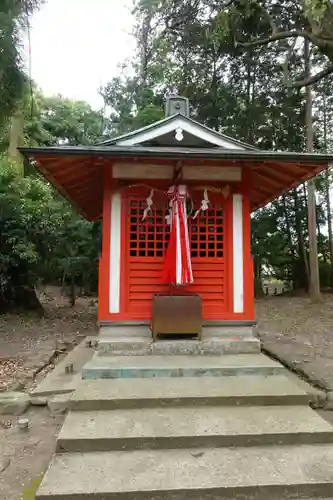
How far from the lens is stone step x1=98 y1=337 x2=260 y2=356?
551 centimetres

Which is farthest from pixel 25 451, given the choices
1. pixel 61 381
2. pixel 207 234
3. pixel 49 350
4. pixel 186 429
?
pixel 49 350

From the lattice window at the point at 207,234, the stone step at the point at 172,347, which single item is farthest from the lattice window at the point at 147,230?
the stone step at the point at 172,347

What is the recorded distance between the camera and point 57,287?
2156 cm

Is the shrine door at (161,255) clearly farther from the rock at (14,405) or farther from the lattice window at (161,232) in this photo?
the rock at (14,405)

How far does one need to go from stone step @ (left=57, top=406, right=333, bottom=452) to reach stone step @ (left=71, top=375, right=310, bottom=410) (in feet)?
0.34

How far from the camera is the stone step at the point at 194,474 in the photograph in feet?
8.95

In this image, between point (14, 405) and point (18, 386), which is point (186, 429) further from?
point (18, 386)

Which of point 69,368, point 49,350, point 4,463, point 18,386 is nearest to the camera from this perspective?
point 4,463

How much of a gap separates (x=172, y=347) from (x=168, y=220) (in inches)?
73.9

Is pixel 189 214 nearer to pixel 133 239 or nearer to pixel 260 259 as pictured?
pixel 133 239

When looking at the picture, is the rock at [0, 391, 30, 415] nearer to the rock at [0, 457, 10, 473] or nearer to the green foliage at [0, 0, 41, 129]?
the rock at [0, 457, 10, 473]

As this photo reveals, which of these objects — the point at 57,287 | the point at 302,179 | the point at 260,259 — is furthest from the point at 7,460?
the point at 57,287

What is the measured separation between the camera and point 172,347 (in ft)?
18.1

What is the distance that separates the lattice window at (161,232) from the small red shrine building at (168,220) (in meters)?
0.02
